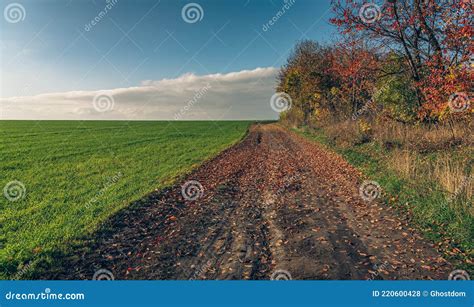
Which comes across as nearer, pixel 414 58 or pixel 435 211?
pixel 435 211

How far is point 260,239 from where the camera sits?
758 centimetres

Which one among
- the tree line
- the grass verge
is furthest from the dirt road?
the tree line

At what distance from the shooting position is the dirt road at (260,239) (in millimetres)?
6113

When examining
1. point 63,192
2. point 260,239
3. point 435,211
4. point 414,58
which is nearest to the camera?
Answer: point 260,239

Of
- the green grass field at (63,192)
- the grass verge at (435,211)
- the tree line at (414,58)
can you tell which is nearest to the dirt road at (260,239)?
the grass verge at (435,211)

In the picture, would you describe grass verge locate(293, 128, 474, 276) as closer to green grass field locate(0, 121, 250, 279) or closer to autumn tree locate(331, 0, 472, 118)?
autumn tree locate(331, 0, 472, 118)

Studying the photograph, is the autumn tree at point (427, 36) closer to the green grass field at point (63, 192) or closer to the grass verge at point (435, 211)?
the grass verge at point (435, 211)

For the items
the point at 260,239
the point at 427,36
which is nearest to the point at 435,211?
the point at 260,239

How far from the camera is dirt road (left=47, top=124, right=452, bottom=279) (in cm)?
611

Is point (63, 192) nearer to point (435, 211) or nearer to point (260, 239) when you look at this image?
point (260, 239)

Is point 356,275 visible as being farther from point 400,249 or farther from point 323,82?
point 323,82

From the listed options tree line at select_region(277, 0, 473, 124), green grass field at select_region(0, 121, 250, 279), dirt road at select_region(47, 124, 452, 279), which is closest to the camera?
dirt road at select_region(47, 124, 452, 279)

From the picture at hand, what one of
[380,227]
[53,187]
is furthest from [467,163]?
[53,187]

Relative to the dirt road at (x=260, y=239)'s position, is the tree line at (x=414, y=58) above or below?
above
